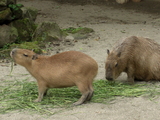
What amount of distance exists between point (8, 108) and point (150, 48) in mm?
2642

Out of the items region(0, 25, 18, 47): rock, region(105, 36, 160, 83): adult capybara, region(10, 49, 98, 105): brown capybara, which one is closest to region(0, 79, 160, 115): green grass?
region(10, 49, 98, 105): brown capybara

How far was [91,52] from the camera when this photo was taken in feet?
23.0

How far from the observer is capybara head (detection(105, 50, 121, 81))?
176 inches

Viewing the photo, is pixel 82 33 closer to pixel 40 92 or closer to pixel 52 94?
pixel 52 94

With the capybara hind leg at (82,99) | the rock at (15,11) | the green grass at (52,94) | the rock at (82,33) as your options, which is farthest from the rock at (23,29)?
the capybara hind leg at (82,99)

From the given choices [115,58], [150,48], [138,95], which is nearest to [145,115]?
[138,95]

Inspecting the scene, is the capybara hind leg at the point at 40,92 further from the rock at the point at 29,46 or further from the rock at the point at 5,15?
the rock at the point at 5,15

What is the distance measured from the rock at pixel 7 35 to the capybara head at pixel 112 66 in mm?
3717

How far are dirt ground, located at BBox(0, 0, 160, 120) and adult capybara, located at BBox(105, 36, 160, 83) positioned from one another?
55cm

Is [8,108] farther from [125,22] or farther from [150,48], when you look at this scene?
[125,22]

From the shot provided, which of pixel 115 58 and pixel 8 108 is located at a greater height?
pixel 115 58

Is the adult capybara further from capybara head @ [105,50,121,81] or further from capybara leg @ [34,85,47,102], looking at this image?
capybara leg @ [34,85,47,102]

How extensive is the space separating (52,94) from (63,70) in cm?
64

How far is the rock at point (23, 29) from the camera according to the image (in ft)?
25.7
